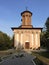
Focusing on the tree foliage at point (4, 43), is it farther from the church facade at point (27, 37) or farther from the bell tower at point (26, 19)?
the bell tower at point (26, 19)

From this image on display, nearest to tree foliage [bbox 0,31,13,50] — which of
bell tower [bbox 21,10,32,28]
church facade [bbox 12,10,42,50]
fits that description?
church facade [bbox 12,10,42,50]

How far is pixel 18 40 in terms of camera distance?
52.5m

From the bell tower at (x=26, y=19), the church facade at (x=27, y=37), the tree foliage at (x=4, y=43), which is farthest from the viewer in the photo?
the bell tower at (x=26, y=19)

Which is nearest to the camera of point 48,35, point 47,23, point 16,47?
point 48,35

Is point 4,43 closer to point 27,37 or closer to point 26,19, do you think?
point 27,37

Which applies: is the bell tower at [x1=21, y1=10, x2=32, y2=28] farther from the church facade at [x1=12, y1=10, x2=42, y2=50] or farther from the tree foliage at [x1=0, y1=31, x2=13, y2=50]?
the tree foliage at [x1=0, y1=31, x2=13, y2=50]

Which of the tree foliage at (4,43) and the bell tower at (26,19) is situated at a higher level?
the bell tower at (26,19)

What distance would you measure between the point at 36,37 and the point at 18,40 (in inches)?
224

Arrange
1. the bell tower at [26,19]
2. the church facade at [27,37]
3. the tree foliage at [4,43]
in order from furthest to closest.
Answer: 1. the bell tower at [26,19]
2. the tree foliage at [4,43]
3. the church facade at [27,37]

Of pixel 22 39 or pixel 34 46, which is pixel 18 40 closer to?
pixel 22 39

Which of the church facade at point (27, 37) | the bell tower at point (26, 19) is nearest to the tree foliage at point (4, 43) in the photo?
the church facade at point (27, 37)

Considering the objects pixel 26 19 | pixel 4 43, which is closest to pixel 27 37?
pixel 26 19

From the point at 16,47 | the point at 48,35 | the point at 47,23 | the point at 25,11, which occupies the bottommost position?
the point at 16,47

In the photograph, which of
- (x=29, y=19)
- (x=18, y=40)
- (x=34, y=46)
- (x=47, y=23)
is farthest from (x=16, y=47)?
(x=47, y=23)
